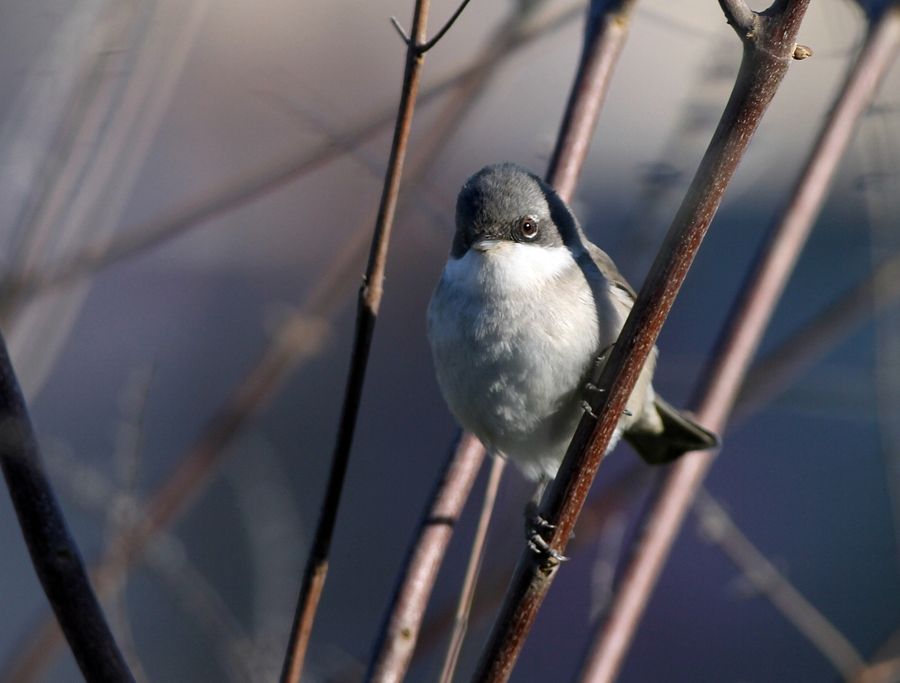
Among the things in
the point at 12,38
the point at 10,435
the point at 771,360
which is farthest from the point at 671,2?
the point at 10,435

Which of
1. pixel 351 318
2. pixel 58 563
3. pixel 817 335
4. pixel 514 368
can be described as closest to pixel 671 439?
pixel 817 335

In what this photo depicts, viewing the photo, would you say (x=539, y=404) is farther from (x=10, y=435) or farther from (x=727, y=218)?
(x=727, y=218)

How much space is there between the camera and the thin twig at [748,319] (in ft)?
7.94

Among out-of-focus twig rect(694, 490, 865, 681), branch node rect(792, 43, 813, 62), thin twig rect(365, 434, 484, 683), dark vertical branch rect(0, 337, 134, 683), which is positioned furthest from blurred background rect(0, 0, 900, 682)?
branch node rect(792, 43, 813, 62)

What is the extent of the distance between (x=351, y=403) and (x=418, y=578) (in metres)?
0.55

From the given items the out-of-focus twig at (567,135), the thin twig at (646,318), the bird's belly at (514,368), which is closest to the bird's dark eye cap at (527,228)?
the out-of-focus twig at (567,135)

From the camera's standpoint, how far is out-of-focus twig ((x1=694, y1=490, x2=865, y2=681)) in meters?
2.81

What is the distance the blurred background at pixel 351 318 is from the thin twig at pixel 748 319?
0.52ft

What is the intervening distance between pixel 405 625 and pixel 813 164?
143cm

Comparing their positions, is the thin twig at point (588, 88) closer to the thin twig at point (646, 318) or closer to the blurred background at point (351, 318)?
the blurred background at point (351, 318)

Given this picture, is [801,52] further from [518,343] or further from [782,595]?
[782,595]

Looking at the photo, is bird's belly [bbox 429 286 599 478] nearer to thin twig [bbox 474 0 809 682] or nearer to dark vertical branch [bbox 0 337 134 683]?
thin twig [bbox 474 0 809 682]

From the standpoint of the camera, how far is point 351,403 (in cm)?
178

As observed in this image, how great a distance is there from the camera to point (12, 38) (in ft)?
10.7
